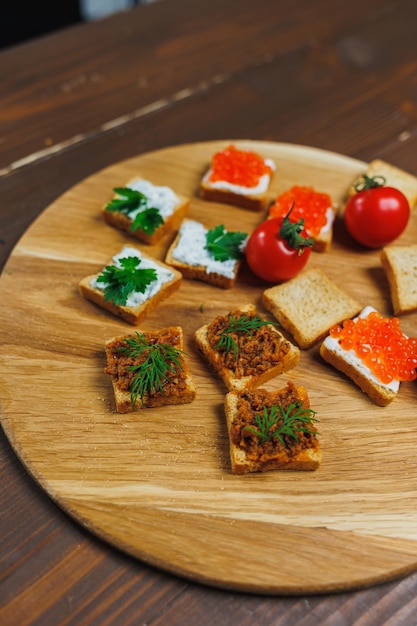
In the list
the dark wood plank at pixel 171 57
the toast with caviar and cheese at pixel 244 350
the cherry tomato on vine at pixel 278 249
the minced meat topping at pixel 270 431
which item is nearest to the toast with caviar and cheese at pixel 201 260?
the cherry tomato on vine at pixel 278 249

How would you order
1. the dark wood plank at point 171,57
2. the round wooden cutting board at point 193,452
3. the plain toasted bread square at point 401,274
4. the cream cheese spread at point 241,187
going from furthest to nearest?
1. the dark wood plank at point 171,57
2. the cream cheese spread at point 241,187
3. the plain toasted bread square at point 401,274
4. the round wooden cutting board at point 193,452

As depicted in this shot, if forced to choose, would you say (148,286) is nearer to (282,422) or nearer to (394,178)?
(282,422)

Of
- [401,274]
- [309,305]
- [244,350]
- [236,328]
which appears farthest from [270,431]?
[401,274]

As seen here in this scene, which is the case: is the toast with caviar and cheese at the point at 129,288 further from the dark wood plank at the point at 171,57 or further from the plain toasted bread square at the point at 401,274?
the dark wood plank at the point at 171,57

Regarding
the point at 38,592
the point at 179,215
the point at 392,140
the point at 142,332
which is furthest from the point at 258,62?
the point at 38,592

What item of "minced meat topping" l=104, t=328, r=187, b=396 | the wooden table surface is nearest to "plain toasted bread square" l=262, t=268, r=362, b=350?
"minced meat topping" l=104, t=328, r=187, b=396

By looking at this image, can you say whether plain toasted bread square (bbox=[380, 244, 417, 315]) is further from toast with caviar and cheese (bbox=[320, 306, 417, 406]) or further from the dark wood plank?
the dark wood plank
